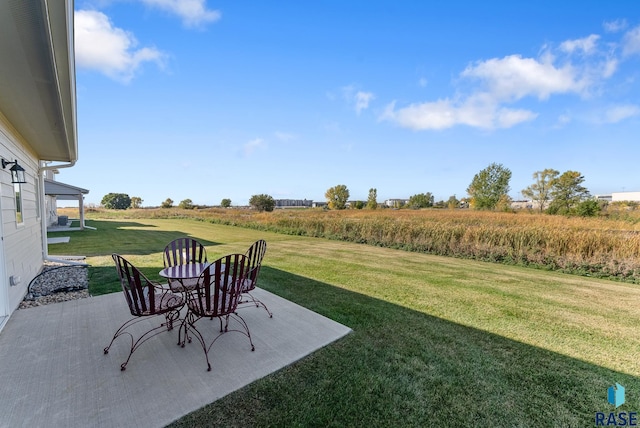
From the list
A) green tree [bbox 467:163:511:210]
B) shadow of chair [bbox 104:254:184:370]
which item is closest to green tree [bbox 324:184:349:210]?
green tree [bbox 467:163:511:210]

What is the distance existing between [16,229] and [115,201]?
203 ft

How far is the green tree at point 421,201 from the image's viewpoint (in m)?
41.9

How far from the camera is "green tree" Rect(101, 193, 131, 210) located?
52688 millimetres

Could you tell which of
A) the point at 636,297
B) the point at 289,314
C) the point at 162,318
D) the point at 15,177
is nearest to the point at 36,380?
the point at 162,318

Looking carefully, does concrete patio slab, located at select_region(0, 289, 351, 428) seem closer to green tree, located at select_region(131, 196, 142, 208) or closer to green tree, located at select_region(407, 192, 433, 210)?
green tree, located at select_region(407, 192, 433, 210)

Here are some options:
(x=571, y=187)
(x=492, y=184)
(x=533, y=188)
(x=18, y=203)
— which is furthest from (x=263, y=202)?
(x=571, y=187)

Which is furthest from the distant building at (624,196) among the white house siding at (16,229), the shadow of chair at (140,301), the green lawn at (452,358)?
the white house siding at (16,229)

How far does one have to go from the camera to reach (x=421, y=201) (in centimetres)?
4250

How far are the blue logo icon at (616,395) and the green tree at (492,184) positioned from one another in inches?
1343

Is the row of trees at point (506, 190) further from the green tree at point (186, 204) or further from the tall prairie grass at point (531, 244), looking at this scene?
the green tree at point (186, 204)

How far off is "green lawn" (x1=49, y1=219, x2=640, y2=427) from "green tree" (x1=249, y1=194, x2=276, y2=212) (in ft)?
91.4

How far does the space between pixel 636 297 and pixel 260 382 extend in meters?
6.49

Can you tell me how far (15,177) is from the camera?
4.27 meters

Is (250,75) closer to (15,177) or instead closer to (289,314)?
(15,177)
